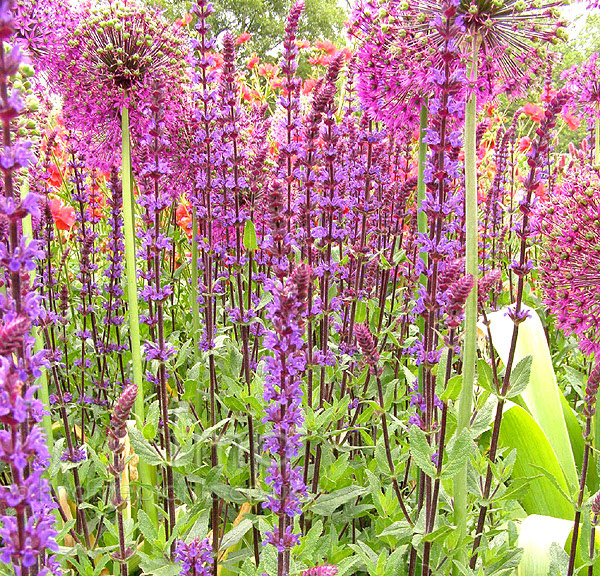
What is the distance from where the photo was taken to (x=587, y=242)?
2674 millimetres

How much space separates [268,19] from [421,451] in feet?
132

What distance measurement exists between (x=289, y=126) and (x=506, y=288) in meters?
3.51

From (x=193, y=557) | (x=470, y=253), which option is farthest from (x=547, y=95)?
(x=193, y=557)

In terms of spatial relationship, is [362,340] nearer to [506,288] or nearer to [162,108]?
[162,108]

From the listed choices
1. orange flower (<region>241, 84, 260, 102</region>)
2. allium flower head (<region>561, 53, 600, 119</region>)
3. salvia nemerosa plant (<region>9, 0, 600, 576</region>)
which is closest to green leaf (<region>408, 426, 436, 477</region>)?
salvia nemerosa plant (<region>9, 0, 600, 576</region>)

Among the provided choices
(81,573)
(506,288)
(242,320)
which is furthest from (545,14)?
(506,288)

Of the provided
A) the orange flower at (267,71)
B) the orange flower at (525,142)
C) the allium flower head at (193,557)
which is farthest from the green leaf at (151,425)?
the orange flower at (267,71)

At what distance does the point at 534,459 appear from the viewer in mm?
2906

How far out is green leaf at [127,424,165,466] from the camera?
2.37m

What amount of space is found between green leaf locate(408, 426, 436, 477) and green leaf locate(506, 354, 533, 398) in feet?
1.41

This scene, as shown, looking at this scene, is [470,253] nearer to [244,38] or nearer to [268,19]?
[244,38]

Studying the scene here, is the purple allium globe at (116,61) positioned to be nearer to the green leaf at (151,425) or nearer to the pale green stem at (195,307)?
the pale green stem at (195,307)

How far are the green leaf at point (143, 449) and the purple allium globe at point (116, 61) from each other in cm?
151

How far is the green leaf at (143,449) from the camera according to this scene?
2.37 m
